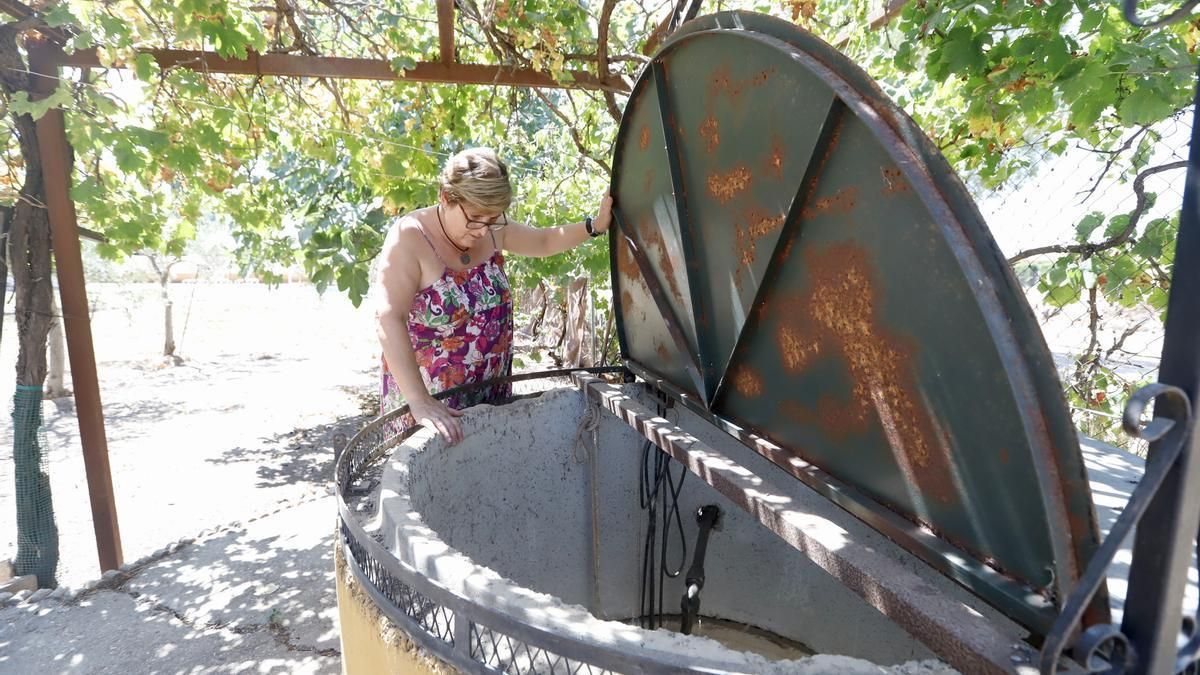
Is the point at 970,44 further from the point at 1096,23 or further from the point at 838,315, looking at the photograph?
the point at 838,315

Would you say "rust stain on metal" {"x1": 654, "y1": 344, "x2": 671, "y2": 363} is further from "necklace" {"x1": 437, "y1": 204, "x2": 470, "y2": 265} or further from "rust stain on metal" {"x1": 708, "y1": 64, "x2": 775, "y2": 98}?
"rust stain on metal" {"x1": 708, "y1": 64, "x2": 775, "y2": 98}

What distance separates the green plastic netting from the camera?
15.7ft

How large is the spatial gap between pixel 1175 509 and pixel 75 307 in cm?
564

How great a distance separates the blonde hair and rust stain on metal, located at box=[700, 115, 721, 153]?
2.50 ft

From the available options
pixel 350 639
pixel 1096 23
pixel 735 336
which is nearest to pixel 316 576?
pixel 350 639

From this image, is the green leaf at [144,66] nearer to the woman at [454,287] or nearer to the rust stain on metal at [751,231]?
the woman at [454,287]

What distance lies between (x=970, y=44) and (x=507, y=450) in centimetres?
257

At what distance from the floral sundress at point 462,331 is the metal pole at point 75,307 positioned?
277 centimetres

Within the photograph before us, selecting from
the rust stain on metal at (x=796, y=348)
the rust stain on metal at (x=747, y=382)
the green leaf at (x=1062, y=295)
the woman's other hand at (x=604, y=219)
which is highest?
the woman's other hand at (x=604, y=219)

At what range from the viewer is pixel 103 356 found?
1912 centimetres

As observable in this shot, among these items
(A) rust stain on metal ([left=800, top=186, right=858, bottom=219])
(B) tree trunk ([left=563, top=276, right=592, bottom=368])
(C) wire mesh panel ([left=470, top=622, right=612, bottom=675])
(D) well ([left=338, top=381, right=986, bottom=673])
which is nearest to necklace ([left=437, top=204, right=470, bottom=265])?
(D) well ([left=338, top=381, right=986, bottom=673])

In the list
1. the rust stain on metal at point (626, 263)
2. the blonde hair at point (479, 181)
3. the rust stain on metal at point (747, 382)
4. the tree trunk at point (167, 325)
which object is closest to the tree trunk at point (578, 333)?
the rust stain on metal at point (626, 263)

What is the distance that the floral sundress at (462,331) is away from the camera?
294 cm

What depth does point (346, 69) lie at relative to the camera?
4762 millimetres
